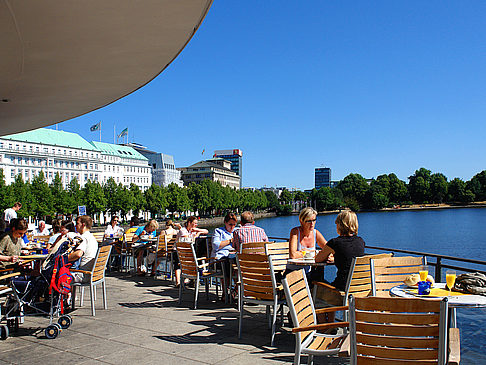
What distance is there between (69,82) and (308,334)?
6.48 meters

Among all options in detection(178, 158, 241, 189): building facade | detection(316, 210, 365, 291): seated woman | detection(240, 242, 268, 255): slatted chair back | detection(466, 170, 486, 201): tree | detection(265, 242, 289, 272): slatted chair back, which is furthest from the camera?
detection(178, 158, 241, 189): building facade

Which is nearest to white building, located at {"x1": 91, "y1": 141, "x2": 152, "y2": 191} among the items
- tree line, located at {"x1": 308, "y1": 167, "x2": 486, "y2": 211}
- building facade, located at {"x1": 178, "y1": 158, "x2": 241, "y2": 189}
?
building facade, located at {"x1": 178, "y1": 158, "x2": 241, "y2": 189}

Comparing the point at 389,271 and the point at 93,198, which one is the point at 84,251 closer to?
the point at 389,271

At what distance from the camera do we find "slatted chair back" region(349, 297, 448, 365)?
104 inches

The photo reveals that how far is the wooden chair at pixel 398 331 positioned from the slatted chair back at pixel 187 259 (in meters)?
5.15

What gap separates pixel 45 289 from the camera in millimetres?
6410

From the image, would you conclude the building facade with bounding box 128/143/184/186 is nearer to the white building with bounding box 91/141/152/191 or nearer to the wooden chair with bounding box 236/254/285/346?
the white building with bounding box 91/141/152/191

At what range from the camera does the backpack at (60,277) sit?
599 centimetres

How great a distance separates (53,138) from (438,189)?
382 feet

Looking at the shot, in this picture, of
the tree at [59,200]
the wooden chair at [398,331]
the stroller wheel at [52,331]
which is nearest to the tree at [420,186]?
the tree at [59,200]

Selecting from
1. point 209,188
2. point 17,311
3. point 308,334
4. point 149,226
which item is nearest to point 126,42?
point 17,311

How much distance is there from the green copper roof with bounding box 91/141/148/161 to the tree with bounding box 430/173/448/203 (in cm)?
9360

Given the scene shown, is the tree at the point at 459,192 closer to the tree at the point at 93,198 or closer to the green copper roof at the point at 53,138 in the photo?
the green copper roof at the point at 53,138

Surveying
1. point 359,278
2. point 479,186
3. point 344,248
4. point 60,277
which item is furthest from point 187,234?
point 479,186
